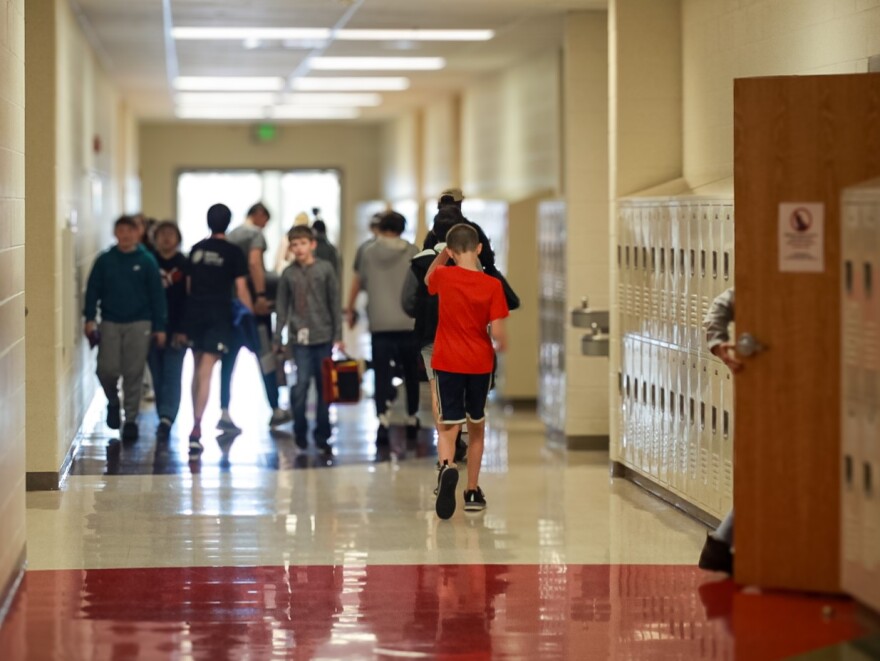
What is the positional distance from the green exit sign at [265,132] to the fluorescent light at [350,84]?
6841 mm

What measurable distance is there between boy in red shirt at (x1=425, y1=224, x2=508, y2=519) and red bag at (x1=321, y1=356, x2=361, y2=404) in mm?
2268

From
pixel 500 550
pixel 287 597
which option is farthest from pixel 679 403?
pixel 287 597

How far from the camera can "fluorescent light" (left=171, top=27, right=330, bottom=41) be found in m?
11.9

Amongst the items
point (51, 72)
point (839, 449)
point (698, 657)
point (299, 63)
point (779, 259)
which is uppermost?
point (299, 63)

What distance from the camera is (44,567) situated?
6.41m

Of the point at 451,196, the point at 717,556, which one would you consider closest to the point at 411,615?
the point at 717,556

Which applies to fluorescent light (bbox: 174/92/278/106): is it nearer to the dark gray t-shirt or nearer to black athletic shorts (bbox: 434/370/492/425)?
the dark gray t-shirt

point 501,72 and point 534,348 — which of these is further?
point 501,72

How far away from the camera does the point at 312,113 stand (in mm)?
21047

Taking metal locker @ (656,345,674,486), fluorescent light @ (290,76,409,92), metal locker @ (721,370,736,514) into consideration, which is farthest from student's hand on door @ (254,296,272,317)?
fluorescent light @ (290,76,409,92)

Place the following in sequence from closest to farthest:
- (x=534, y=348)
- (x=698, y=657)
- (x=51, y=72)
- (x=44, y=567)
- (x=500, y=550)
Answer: (x=698, y=657) → (x=44, y=567) → (x=500, y=550) → (x=51, y=72) → (x=534, y=348)

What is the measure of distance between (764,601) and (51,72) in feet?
17.3

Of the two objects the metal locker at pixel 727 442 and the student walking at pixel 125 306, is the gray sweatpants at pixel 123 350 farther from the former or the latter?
the metal locker at pixel 727 442

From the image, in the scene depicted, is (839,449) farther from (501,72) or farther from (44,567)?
(501,72)
